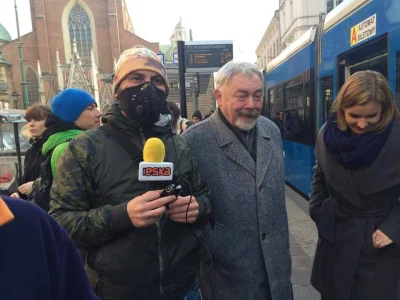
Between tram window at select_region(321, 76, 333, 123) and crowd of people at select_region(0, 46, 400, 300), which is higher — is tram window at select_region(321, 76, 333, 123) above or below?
above

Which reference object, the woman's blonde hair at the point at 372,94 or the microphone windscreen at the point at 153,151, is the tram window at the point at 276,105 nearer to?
the woman's blonde hair at the point at 372,94

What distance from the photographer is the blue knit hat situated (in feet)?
8.73

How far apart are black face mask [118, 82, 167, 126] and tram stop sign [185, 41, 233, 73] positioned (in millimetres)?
9119

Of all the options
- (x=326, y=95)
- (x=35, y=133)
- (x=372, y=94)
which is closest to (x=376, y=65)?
(x=326, y=95)

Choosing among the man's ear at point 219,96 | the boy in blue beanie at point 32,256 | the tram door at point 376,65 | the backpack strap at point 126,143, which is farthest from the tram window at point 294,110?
the boy in blue beanie at point 32,256

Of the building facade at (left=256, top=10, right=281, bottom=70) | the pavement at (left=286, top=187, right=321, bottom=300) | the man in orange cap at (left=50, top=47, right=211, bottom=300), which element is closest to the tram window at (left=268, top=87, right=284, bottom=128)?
the pavement at (left=286, top=187, right=321, bottom=300)

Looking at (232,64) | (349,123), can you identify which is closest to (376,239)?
(349,123)

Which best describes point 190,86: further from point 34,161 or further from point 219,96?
point 219,96

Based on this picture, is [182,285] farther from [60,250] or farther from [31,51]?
[31,51]

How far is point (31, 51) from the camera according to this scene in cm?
4453

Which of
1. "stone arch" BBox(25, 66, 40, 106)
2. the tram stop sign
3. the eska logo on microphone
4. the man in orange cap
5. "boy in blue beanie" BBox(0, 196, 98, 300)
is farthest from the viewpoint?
"stone arch" BBox(25, 66, 40, 106)

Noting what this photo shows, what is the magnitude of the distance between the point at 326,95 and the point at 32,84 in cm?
4747

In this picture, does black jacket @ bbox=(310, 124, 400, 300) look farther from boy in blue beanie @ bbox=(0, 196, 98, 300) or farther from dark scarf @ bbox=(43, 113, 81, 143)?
dark scarf @ bbox=(43, 113, 81, 143)

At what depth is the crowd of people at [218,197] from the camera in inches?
55.8
